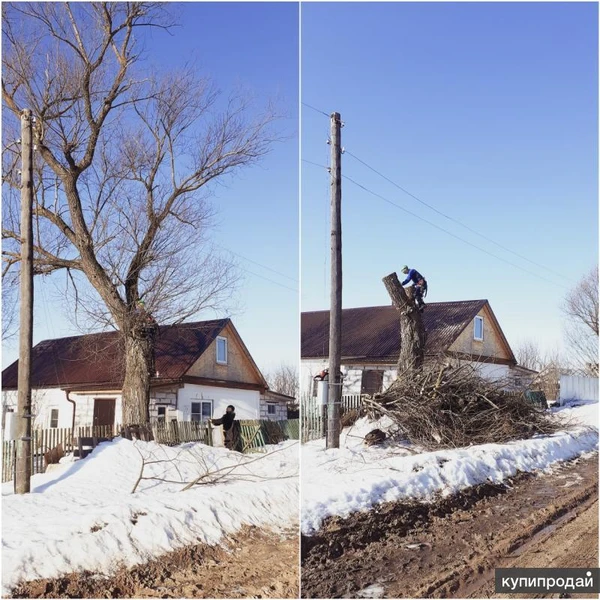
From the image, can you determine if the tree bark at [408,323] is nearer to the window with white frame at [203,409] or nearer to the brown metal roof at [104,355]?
the brown metal roof at [104,355]

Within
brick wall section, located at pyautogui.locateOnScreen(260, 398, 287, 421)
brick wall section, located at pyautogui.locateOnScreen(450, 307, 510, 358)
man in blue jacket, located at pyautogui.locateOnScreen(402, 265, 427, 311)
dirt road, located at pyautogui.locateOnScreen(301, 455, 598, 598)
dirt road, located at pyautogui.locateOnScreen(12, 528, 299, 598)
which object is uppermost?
man in blue jacket, located at pyautogui.locateOnScreen(402, 265, 427, 311)

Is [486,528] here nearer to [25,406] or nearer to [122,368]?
[25,406]

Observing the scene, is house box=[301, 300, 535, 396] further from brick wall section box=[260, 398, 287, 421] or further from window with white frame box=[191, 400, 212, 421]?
window with white frame box=[191, 400, 212, 421]

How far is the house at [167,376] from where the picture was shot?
37.6ft

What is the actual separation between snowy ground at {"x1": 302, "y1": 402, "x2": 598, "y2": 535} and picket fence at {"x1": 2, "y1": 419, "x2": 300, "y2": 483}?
80.4 inches

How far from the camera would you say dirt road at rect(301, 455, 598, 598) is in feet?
12.9

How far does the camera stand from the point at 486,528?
5203 millimetres

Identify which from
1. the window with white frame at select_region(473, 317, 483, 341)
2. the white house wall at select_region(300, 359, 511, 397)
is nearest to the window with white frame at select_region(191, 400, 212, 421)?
the white house wall at select_region(300, 359, 511, 397)

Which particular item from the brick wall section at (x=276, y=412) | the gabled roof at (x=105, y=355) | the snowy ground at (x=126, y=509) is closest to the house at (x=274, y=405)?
the brick wall section at (x=276, y=412)

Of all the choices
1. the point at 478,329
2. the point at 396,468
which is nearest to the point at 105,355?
the point at 396,468

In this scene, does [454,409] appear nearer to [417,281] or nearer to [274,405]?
[417,281]

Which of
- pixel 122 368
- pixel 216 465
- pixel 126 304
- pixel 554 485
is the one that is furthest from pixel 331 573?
pixel 122 368

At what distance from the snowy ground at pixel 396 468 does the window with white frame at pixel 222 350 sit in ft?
10.3

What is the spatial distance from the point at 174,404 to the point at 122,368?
3.88 ft
